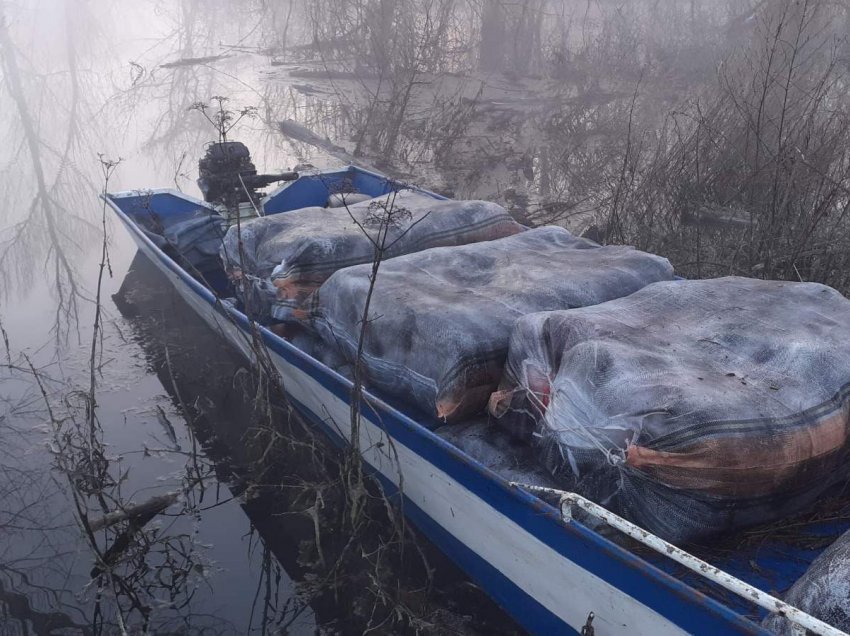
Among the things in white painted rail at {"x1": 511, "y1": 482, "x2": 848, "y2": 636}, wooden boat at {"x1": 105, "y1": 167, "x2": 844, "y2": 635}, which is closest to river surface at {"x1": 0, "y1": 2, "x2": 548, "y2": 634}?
wooden boat at {"x1": 105, "y1": 167, "x2": 844, "y2": 635}

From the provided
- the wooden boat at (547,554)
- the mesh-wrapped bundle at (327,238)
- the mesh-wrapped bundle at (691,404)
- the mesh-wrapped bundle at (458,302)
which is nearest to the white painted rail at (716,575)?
the wooden boat at (547,554)

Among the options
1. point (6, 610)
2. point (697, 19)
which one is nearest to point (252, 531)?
point (6, 610)

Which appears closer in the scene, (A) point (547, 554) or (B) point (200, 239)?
(A) point (547, 554)

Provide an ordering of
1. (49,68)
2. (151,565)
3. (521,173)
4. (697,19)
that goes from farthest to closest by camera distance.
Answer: (49,68) → (697,19) → (521,173) → (151,565)

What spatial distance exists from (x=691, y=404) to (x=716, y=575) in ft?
1.81

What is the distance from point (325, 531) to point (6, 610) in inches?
61.4

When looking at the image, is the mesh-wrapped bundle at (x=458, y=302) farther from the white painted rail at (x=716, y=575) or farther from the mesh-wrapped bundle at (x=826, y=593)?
the mesh-wrapped bundle at (x=826, y=593)

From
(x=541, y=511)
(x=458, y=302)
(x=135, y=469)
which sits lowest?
(x=135, y=469)

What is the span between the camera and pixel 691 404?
2.46 meters

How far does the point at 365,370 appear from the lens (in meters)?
3.74

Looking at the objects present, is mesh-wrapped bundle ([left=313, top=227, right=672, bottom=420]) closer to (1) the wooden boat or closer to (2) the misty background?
(1) the wooden boat

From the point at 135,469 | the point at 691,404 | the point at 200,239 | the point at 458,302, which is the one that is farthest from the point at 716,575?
the point at 200,239

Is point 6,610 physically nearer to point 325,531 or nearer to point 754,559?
point 325,531

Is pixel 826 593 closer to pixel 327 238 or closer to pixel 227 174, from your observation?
pixel 327 238
